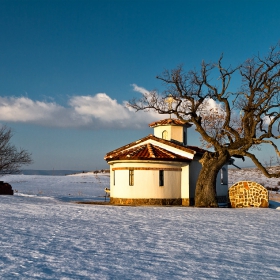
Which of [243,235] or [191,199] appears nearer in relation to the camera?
[243,235]

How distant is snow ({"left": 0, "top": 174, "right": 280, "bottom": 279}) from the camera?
24.9 ft

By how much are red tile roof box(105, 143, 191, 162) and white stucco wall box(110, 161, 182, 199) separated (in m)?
0.45

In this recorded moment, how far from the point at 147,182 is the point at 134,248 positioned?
15131mm

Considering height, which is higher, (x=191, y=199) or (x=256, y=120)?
(x=256, y=120)

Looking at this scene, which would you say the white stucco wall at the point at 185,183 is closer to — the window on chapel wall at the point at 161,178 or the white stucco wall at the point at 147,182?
the white stucco wall at the point at 147,182

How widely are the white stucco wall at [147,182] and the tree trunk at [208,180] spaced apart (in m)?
1.63

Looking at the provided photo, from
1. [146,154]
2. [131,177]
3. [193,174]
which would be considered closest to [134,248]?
[146,154]

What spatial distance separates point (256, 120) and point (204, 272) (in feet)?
60.5

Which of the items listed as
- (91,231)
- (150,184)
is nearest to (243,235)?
(91,231)

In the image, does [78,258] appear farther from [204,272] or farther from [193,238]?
[193,238]

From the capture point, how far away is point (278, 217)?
1902cm

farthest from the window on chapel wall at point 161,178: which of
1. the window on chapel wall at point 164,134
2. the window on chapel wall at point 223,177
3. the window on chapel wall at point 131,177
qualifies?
the window on chapel wall at point 223,177

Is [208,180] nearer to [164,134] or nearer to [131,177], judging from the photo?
[131,177]

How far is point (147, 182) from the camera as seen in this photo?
25016mm
